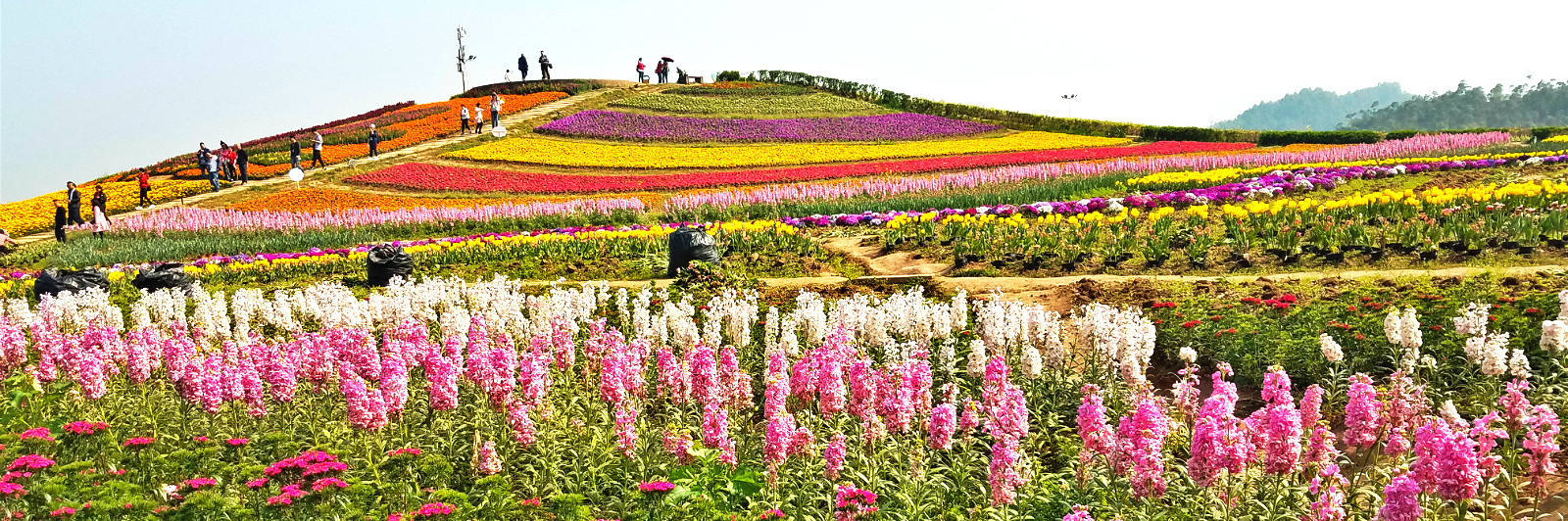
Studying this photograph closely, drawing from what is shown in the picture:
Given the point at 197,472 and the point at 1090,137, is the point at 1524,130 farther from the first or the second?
the point at 197,472

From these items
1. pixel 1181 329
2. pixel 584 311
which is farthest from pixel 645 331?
pixel 1181 329

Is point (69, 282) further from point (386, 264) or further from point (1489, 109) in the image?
point (1489, 109)

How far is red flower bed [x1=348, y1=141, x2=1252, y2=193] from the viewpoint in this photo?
34812 mm

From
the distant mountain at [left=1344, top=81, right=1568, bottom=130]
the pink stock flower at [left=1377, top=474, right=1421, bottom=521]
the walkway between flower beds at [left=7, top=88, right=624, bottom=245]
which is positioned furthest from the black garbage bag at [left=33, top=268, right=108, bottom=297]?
the distant mountain at [left=1344, top=81, right=1568, bottom=130]

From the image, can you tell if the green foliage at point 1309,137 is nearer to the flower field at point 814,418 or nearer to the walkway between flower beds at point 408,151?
the walkway between flower beds at point 408,151

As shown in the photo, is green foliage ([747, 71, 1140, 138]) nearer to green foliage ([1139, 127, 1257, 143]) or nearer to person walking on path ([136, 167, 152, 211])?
green foliage ([1139, 127, 1257, 143])

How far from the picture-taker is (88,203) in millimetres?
35844

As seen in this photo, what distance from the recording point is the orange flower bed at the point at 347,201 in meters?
31.2

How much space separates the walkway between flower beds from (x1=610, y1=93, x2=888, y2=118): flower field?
2.32m

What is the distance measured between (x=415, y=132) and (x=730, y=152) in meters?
13.2

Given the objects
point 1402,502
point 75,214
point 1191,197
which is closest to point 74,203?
point 75,214

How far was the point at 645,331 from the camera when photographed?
10.0 m

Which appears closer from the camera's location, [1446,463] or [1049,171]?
[1446,463]

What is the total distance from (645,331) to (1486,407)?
21.9 ft
